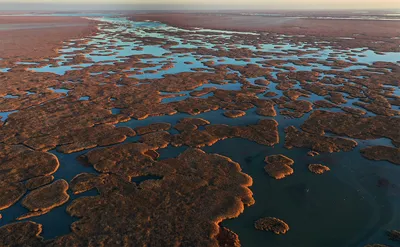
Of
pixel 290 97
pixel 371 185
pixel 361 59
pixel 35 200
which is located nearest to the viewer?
pixel 35 200

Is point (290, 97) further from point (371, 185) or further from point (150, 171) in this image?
point (150, 171)

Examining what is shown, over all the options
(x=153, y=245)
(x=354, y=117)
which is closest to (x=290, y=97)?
(x=354, y=117)

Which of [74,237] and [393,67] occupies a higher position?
[393,67]

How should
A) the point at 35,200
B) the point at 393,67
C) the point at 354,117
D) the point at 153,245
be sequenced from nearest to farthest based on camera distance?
1. the point at 153,245
2. the point at 35,200
3. the point at 354,117
4. the point at 393,67

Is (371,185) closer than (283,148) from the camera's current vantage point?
Yes

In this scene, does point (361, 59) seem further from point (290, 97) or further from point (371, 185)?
point (371, 185)

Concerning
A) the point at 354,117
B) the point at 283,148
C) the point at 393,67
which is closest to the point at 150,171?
the point at 283,148

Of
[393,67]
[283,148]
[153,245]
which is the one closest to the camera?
[153,245]

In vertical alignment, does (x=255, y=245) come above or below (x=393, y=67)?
below

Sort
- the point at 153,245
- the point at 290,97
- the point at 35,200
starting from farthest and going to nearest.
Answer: the point at 290,97, the point at 35,200, the point at 153,245
